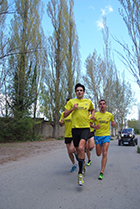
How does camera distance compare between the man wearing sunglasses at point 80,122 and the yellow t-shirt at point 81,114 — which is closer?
the man wearing sunglasses at point 80,122

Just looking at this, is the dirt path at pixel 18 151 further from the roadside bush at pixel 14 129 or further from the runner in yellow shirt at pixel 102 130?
the runner in yellow shirt at pixel 102 130

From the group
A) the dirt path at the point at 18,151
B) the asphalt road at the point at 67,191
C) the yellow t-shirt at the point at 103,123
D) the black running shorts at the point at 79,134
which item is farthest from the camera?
the dirt path at the point at 18,151

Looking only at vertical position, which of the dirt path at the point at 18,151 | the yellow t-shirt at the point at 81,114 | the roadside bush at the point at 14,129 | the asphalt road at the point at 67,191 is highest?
the yellow t-shirt at the point at 81,114

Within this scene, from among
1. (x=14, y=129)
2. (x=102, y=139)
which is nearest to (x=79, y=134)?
(x=102, y=139)

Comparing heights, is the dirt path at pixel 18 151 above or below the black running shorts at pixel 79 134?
below

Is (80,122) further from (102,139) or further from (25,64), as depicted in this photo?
(25,64)

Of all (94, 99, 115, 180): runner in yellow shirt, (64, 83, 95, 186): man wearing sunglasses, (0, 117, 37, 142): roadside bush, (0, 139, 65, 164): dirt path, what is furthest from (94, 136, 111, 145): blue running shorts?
(0, 117, 37, 142): roadside bush

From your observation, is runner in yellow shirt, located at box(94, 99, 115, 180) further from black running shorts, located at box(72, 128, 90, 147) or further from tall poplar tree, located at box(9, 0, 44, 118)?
tall poplar tree, located at box(9, 0, 44, 118)

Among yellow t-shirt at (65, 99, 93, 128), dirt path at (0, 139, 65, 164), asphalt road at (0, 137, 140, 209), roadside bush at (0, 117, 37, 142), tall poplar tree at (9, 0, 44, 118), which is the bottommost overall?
dirt path at (0, 139, 65, 164)

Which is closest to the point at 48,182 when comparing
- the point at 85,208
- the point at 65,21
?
the point at 85,208

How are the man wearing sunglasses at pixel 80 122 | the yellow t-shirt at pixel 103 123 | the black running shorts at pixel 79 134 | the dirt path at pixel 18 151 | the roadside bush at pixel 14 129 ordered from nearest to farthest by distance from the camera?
the man wearing sunglasses at pixel 80 122, the black running shorts at pixel 79 134, the yellow t-shirt at pixel 103 123, the dirt path at pixel 18 151, the roadside bush at pixel 14 129

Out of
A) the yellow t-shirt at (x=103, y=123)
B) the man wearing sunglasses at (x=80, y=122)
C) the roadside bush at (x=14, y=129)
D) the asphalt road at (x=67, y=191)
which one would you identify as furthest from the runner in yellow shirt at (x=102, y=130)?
the roadside bush at (x=14, y=129)

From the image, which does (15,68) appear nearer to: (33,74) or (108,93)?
(33,74)

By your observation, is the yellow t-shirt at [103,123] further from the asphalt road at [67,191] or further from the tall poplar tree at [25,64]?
the tall poplar tree at [25,64]
